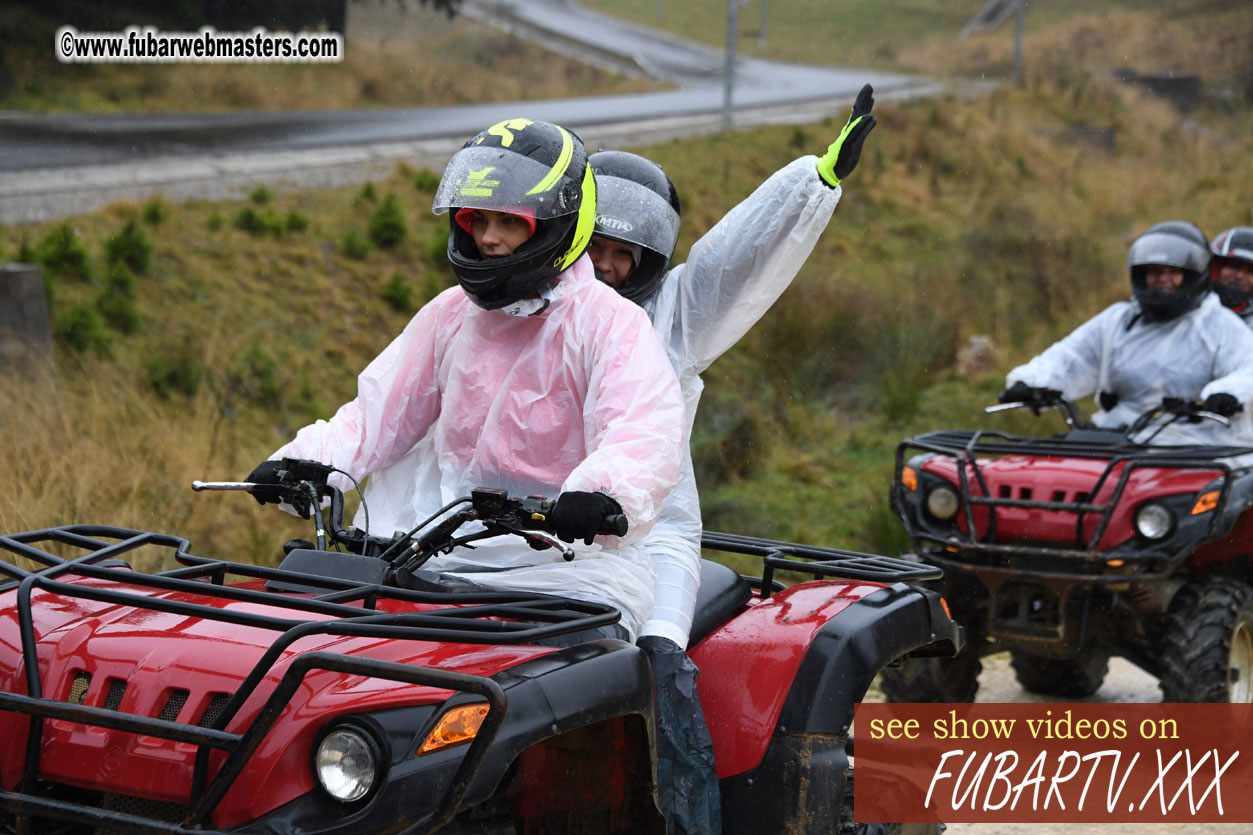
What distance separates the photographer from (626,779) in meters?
3.25

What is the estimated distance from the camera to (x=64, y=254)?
34.4 ft

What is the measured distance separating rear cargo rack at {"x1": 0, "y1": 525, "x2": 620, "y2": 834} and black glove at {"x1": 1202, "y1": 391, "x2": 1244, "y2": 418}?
4.43m

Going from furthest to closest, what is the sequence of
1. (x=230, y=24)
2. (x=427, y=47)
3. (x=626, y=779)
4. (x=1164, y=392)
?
(x=427, y=47) → (x=230, y=24) → (x=1164, y=392) → (x=626, y=779)

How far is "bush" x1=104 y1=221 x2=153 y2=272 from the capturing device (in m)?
11.0

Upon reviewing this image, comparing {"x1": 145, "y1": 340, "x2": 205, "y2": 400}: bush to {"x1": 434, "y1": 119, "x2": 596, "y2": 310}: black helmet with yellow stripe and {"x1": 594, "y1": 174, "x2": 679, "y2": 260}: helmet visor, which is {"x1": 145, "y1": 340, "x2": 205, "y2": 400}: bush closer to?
{"x1": 594, "y1": 174, "x2": 679, "y2": 260}: helmet visor

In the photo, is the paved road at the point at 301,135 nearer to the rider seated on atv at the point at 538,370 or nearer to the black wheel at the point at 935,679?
the black wheel at the point at 935,679

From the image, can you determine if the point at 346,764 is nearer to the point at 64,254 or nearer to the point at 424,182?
the point at 64,254

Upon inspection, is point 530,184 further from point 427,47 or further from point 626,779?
point 427,47

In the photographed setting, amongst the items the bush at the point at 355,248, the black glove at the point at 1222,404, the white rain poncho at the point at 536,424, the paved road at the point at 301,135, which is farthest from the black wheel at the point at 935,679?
the paved road at the point at 301,135

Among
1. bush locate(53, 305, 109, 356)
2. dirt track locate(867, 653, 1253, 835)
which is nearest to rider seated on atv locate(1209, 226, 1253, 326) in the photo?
dirt track locate(867, 653, 1253, 835)

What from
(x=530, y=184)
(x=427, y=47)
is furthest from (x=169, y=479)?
(x=427, y=47)

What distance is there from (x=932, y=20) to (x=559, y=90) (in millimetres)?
11724

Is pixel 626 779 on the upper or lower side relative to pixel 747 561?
upper

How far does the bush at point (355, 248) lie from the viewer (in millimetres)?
12953
